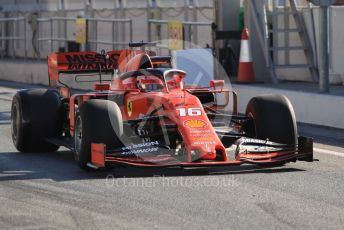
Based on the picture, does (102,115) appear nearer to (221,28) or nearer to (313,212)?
(313,212)

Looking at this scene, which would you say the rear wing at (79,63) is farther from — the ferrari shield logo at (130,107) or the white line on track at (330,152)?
the white line on track at (330,152)

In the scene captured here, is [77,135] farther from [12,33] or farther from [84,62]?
[12,33]

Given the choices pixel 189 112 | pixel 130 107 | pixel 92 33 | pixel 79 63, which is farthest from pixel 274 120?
pixel 92 33

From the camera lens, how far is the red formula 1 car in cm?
902

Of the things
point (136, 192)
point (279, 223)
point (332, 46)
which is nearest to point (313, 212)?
point (279, 223)

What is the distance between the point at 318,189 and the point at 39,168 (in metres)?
3.03

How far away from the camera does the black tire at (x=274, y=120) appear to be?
9.67m

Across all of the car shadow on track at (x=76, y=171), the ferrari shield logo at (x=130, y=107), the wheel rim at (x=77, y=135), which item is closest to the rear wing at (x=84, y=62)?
the ferrari shield logo at (x=130, y=107)

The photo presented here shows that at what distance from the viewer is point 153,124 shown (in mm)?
9492

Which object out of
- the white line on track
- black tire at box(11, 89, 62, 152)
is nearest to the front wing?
the white line on track

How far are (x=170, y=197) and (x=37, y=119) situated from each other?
10.9 ft

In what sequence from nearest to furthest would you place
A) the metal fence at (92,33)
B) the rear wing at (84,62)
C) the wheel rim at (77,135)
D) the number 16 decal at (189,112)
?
the number 16 decal at (189,112)
the wheel rim at (77,135)
the rear wing at (84,62)
the metal fence at (92,33)

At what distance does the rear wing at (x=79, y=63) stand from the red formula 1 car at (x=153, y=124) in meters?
0.54

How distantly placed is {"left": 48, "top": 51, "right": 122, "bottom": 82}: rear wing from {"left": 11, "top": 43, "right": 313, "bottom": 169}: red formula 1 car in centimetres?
54
